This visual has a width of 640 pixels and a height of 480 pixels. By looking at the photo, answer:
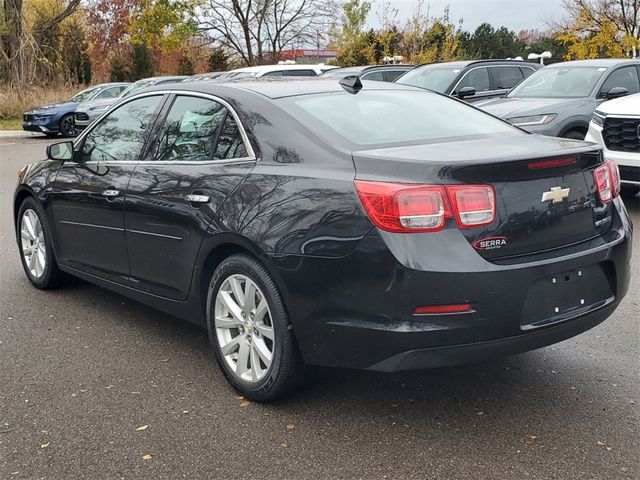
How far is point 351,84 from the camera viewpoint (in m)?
4.34

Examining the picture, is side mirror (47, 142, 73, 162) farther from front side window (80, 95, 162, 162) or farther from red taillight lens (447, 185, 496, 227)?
red taillight lens (447, 185, 496, 227)

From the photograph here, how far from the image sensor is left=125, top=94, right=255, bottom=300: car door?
386 cm

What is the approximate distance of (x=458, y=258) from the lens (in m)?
3.02

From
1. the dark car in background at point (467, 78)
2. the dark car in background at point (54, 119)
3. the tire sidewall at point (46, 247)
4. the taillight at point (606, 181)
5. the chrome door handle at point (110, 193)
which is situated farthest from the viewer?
the dark car in background at point (54, 119)

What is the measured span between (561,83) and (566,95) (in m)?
0.42

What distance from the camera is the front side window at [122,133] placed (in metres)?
4.62

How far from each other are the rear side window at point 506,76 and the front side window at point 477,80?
329 mm

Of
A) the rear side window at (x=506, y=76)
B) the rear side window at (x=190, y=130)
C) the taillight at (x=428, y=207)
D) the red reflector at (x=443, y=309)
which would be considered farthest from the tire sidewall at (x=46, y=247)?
the rear side window at (x=506, y=76)

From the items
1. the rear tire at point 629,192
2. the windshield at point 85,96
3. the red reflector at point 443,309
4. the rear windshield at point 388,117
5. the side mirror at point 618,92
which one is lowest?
the rear tire at point 629,192

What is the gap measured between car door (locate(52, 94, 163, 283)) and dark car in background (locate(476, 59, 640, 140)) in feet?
19.2

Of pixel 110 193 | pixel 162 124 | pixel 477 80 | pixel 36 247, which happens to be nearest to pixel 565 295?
pixel 162 124

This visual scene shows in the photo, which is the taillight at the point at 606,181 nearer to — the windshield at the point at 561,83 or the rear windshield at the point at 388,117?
the rear windshield at the point at 388,117

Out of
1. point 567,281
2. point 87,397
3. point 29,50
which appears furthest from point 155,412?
point 29,50

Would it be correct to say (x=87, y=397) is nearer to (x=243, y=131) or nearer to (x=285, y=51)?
(x=243, y=131)
